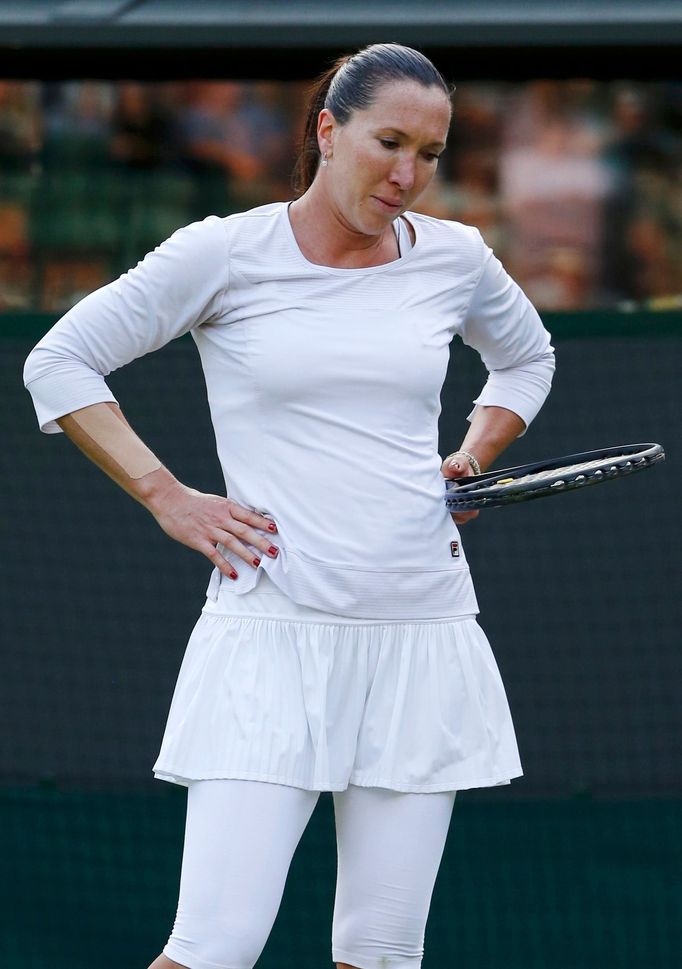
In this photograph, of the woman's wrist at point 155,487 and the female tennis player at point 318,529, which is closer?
the female tennis player at point 318,529

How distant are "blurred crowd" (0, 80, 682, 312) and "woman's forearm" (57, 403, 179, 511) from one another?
3.15m

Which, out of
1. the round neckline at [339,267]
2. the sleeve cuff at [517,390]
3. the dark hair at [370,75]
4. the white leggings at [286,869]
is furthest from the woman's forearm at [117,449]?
the sleeve cuff at [517,390]

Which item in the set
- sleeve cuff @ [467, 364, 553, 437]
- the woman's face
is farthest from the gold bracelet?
the woman's face

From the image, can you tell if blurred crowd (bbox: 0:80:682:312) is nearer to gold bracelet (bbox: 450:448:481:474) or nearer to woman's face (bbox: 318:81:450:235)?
gold bracelet (bbox: 450:448:481:474)

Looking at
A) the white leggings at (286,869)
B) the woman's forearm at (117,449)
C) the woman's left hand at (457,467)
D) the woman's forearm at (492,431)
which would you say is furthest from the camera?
the woman's forearm at (492,431)

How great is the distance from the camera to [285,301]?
2439mm

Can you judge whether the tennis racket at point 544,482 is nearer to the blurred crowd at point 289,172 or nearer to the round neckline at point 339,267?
the round neckline at point 339,267

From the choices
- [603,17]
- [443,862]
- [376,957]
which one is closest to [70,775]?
[443,862]

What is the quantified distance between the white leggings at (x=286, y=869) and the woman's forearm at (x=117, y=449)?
1.58 ft

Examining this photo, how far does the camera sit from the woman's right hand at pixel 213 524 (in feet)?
8.00

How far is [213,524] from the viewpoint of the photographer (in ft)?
8.17

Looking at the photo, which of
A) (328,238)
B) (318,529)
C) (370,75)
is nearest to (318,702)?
(318,529)

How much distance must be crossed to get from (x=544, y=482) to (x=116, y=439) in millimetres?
689

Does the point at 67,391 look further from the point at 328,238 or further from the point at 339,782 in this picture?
the point at 339,782
